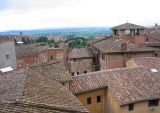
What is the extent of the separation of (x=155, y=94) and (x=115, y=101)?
3.82m

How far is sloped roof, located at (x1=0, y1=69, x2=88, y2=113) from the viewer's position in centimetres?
1345

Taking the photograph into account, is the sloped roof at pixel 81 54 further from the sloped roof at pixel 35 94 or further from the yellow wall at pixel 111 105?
the sloped roof at pixel 35 94

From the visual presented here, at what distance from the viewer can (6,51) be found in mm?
39062

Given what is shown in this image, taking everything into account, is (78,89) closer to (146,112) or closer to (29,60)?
Result: (146,112)

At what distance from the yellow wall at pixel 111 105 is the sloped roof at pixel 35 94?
8.71m

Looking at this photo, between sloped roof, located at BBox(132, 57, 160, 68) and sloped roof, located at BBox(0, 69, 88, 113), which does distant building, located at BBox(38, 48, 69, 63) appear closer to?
sloped roof, located at BBox(132, 57, 160, 68)

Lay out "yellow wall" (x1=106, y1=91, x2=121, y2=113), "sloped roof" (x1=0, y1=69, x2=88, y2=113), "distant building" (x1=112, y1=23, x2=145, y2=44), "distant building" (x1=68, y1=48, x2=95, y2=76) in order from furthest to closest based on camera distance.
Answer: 1. "distant building" (x1=68, y1=48, x2=95, y2=76)
2. "distant building" (x1=112, y1=23, x2=145, y2=44)
3. "yellow wall" (x1=106, y1=91, x2=121, y2=113)
4. "sloped roof" (x1=0, y1=69, x2=88, y2=113)

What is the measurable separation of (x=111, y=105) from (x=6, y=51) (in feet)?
63.1

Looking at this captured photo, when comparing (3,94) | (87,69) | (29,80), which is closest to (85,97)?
(29,80)

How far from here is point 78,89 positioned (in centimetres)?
2528

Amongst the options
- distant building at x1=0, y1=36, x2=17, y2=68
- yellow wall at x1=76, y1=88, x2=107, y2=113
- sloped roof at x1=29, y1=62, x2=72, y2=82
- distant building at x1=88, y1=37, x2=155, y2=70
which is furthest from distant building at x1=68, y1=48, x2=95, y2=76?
sloped roof at x1=29, y1=62, x2=72, y2=82

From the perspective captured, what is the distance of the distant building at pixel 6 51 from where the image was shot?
126 ft

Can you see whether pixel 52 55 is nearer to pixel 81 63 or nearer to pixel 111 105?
pixel 81 63

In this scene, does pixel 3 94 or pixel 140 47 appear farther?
pixel 140 47
